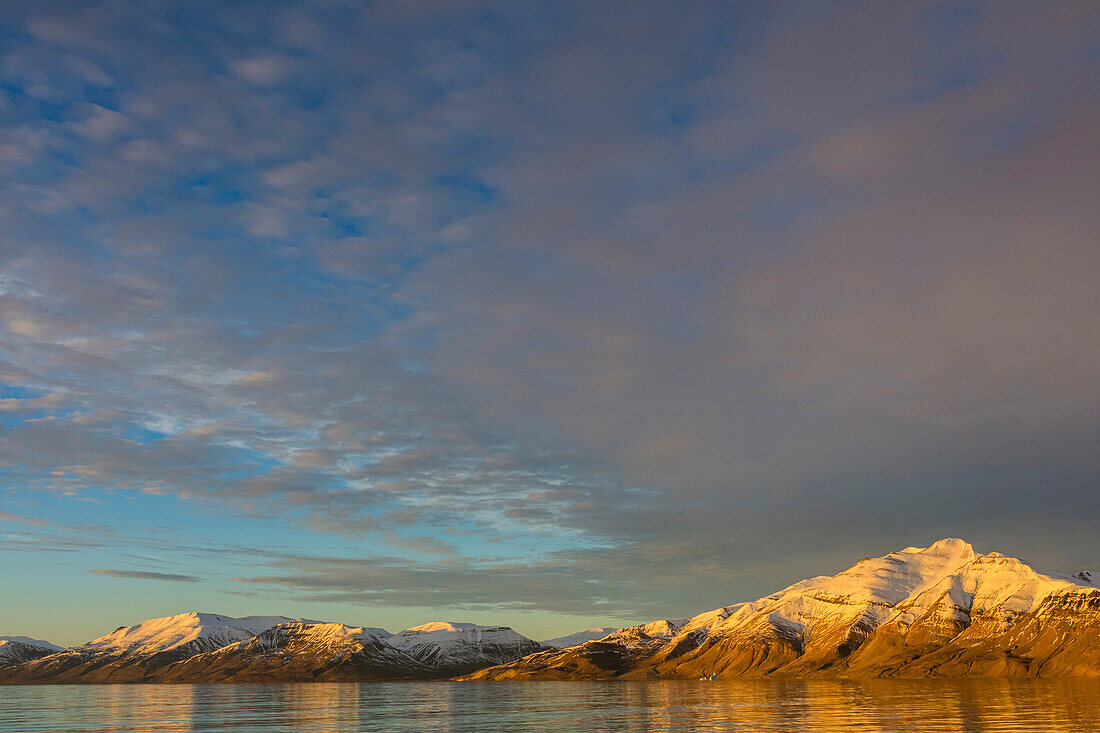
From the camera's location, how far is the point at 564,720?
122 m

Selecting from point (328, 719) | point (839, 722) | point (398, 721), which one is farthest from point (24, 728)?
point (839, 722)

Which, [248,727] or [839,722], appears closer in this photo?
[839,722]

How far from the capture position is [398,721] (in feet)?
427

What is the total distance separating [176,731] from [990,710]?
119966 millimetres

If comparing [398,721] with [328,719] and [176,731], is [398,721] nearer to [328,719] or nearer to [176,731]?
[328,719]

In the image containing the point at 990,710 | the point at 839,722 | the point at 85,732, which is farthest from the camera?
the point at 990,710

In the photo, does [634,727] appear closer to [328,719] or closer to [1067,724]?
[1067,724]

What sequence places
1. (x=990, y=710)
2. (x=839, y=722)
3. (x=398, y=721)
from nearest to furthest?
(x=839, y=722) → (x=990, y=710) → (x=398, y=721)

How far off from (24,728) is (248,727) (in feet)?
127

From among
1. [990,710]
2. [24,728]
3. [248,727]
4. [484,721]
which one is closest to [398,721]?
[484,721]

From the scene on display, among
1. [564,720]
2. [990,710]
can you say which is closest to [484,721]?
[564,720]

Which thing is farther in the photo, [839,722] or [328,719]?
[328,719]

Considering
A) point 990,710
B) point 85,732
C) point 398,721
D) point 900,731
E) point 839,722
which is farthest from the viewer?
point 398,721

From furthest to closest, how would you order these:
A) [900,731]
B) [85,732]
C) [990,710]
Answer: [990,710] < [85,732] < [900,731]
